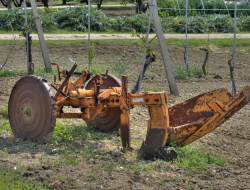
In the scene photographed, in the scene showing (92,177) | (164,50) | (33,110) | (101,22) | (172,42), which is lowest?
(92,177)

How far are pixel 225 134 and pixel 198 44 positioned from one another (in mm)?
11173

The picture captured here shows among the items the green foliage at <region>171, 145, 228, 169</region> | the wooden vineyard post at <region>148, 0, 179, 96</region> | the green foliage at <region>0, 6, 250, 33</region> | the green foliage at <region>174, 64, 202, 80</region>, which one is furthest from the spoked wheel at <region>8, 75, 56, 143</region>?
the green foliage at <region>0, 6, 250, 33</region>

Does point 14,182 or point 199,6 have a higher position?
point 199,6

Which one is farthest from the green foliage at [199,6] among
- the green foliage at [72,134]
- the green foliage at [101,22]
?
the green foliage at [72,134]

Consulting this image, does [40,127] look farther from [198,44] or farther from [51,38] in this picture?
[51,38]

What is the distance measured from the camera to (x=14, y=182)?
467 cm

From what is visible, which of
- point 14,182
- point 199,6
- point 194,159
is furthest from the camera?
point 199,6

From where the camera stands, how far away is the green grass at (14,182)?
4517mm

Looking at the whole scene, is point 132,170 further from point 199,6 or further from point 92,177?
point 199,6

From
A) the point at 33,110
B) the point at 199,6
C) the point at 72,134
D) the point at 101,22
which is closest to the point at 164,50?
the point at 72,134

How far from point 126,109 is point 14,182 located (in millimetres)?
2048

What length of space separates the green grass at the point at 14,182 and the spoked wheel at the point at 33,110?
111 cm

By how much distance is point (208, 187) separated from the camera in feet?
15.0

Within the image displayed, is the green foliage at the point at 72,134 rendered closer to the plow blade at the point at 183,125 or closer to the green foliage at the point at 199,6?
the plow blade at the point at 183,125
